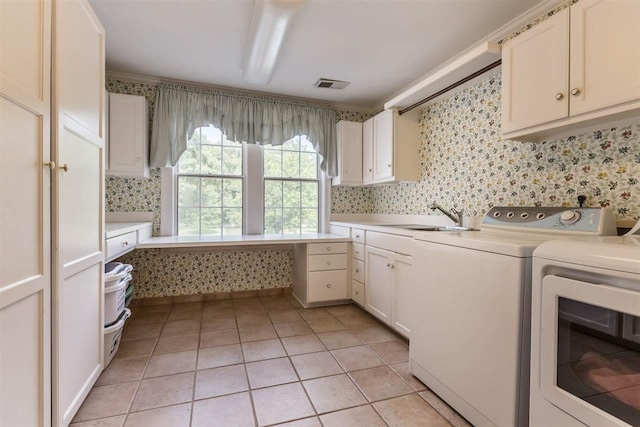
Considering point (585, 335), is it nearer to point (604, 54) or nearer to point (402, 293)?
point (604, 54)

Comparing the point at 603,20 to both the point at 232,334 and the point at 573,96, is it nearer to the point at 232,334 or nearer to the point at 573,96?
the point at 573,96

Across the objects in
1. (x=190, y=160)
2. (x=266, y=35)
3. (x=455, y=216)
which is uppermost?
(x=266, y=35)

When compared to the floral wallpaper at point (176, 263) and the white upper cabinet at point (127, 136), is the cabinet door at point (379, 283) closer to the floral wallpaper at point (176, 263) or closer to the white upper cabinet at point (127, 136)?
the floral wallpaper at point (176, 263)

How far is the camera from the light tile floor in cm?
152

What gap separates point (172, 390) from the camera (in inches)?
68.1

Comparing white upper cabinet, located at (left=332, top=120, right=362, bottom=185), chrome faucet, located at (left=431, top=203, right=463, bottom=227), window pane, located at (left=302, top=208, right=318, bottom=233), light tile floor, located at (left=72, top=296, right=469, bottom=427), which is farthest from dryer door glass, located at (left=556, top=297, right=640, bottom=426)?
window pane, located at (left=302, top=208, right=318, bottom=233)

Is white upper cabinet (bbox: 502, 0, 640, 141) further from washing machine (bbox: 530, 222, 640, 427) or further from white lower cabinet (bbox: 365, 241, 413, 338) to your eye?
white lower cabinet (bbox: 365, 241, 413, 338)

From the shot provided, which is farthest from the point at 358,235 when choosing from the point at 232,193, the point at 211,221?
the point at 211,221

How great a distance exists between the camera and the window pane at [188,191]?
331 centimetres

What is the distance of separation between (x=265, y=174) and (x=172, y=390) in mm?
2392

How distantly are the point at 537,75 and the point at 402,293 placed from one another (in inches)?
64.4

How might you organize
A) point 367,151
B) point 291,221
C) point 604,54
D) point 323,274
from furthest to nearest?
point 291,221 < point 367,151 < point 323,274 < point 604,54

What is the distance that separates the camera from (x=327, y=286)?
3.17m

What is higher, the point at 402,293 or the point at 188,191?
the point at 188,191
